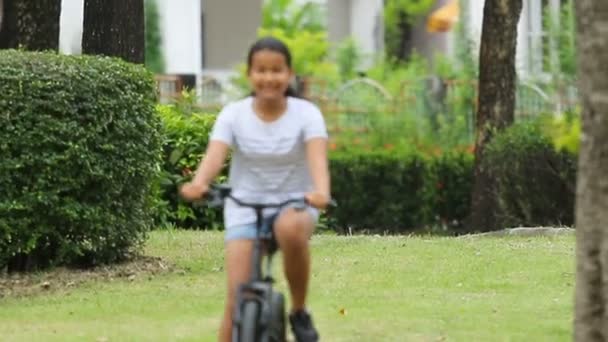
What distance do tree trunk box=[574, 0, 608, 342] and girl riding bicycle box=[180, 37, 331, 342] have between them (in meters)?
1.21

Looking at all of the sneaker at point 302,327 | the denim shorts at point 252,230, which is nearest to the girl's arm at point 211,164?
the denim shorts at point 252,230

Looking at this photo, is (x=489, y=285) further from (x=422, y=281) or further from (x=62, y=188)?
(x=62, y=188)

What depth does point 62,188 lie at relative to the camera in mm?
11398

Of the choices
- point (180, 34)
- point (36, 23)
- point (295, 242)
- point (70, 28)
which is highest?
point (36, 23)

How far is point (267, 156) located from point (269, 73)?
1.21ft

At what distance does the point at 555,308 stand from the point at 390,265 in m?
2.03

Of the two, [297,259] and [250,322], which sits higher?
[297,259]

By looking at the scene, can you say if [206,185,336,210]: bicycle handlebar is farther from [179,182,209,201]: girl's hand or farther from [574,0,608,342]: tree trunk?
[574,0,608,342]: tree trunk

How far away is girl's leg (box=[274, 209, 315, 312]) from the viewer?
7715 mm

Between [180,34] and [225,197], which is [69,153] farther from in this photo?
[180,34]

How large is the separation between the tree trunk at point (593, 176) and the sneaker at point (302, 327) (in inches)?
53.1

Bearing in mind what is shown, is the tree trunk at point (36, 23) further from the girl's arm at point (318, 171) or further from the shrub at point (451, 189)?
the shrub at point (451, 189)

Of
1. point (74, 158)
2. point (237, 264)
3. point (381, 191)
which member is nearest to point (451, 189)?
point (381, 191)

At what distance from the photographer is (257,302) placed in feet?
25.1
